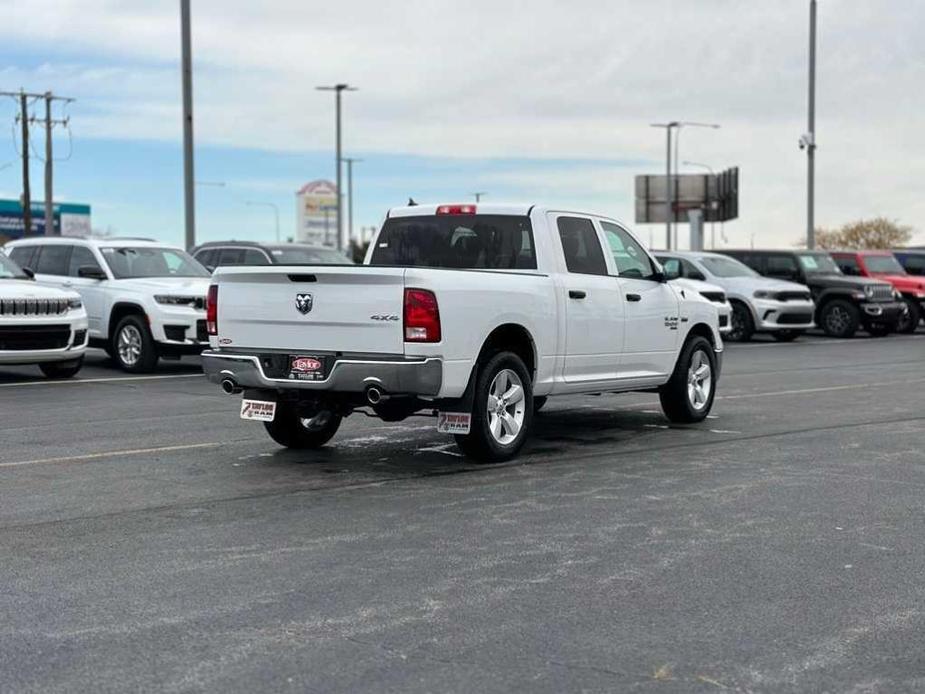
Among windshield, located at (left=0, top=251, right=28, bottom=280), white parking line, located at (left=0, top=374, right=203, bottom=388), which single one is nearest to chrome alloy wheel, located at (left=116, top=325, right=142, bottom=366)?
white parking line, located at (left=0, top=374, right=203, bottom=388)

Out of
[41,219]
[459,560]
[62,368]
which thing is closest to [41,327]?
[62,368]

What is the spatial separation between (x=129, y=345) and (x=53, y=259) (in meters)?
2.53

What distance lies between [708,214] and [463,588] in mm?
65945

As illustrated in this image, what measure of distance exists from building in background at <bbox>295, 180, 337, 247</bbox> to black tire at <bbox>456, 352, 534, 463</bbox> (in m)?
121

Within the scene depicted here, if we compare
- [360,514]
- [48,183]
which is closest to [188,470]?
[360,514]

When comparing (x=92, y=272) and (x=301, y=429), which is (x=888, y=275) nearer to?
(x=92, y=272)

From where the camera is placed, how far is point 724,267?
29188 mm

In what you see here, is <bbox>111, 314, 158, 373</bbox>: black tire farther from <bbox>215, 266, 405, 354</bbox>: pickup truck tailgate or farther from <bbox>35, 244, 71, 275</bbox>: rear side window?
<bbox>215, 266, 405, 354</bbox>: pickup truck tailgate

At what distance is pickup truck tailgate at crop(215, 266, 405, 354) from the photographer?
30.6 feet

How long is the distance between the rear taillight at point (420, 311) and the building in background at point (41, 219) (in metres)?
95.4

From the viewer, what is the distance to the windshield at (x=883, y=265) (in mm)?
32594

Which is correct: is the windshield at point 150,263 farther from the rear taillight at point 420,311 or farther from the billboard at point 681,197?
the billboard at point 681,197

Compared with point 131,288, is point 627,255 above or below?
above

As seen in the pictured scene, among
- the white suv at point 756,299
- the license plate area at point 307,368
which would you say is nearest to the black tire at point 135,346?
the license plate area at point 307,368
